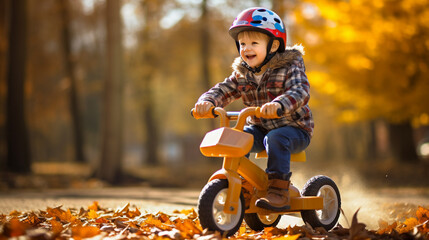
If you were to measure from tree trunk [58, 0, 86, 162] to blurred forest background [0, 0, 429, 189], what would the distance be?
0.05m

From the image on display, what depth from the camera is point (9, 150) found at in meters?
12.7

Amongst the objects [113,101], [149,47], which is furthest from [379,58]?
[149,47]

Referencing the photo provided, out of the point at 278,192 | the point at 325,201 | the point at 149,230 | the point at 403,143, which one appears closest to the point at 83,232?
the point at 149,230

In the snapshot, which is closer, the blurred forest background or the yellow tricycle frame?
the yellow tricycle frame

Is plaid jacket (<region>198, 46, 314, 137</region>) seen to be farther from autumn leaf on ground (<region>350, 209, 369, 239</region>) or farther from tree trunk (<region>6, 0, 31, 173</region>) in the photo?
tree trunk (<region>6, 0, 31, 173</region>)

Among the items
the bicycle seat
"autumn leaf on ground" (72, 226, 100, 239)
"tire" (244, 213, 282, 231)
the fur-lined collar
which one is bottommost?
"tire" (244, 213, 282, 231)

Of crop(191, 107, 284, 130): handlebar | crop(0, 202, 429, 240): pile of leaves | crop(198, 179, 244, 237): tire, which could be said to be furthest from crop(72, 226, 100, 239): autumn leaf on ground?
crop(191, 107, 284, 130): handlebar

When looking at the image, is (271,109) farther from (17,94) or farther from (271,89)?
(17,94)

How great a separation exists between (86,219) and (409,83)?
10.4 meters

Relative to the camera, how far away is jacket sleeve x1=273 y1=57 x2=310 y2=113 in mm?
3714

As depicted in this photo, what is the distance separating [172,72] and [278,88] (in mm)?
19770

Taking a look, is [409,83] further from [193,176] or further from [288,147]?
[288,147]

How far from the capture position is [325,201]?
14.3 feet

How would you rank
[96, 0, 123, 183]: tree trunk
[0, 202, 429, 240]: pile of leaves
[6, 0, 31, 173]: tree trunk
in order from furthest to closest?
[6, 0, 31, 173]: tree trunk
[96, 0, 123, 183]: tree trunk
[0, 202, 429, 240]: pile of leaves
